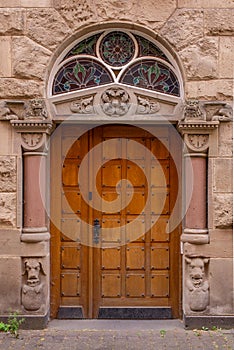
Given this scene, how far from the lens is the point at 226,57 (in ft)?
20.9

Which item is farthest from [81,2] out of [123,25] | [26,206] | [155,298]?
[155,298]

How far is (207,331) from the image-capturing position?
6.26m

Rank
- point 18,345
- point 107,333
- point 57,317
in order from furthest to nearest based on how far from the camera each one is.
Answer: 1. point 57,317
2. point 107,333
3. point 18,345

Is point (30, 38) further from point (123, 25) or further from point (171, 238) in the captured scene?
point (171, 238)

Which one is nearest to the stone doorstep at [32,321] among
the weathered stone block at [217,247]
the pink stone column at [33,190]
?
the pink stone column at [33,190]

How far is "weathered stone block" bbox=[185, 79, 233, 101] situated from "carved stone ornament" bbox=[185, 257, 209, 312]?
6.31 ft

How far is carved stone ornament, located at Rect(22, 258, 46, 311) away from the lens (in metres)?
6.32

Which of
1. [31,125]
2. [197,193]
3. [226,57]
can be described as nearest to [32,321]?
[31,125]

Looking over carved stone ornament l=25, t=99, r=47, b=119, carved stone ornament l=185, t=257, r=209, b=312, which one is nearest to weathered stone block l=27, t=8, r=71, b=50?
carved stone ornament l=25, t=99, r=47, b=119

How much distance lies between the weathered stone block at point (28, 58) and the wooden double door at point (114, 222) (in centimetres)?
82

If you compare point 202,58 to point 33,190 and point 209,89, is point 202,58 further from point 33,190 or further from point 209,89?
point 33,190

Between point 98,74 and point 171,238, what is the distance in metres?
2.24

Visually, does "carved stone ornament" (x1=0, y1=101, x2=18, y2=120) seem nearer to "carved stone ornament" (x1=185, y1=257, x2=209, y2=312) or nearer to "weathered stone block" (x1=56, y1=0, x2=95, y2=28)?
"weathered stone block" (x1=56, y1=0, x2=95, y2=28)

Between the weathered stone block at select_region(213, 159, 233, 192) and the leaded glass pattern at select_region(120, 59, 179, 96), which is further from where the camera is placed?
the leaded glass pattern at select_region(120, 59, 179, 96)
